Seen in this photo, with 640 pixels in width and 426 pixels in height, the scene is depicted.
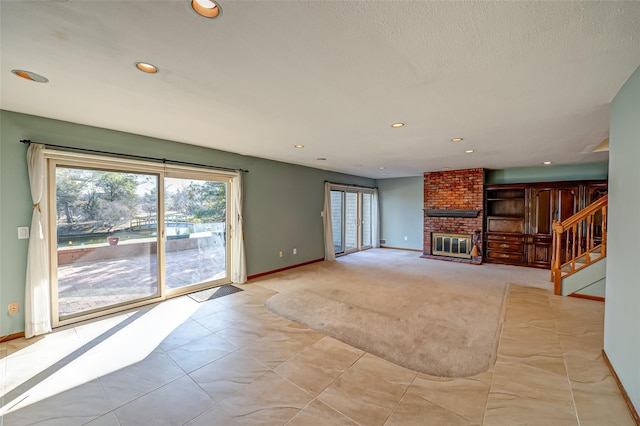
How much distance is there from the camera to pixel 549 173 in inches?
249

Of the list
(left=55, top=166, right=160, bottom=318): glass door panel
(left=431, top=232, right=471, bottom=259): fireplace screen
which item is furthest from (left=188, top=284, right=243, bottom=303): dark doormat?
(left=431, top=232, right=471, bottom=259): fireplace screen

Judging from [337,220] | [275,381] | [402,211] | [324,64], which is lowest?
[275,381]

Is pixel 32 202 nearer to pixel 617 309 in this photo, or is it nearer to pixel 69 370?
pixel 69 370

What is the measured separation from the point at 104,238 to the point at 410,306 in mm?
4231

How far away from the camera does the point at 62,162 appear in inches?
122

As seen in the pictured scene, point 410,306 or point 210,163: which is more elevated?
point 210,163

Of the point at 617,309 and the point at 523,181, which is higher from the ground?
the point at 523,181

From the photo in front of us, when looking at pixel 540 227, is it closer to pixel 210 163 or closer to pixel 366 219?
pixel 366 219

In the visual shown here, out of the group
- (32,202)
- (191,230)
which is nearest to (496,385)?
(191,230)

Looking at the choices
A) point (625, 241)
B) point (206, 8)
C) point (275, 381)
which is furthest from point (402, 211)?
point (206, 8)

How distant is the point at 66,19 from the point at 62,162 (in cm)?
245

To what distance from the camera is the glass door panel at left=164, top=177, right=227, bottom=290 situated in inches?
161

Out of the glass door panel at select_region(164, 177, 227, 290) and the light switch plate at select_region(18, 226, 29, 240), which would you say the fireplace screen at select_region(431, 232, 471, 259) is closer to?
the glass door panel at select_region(164, 177, 227, 290)

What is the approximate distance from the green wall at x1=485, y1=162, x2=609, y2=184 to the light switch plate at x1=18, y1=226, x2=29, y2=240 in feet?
28.1
